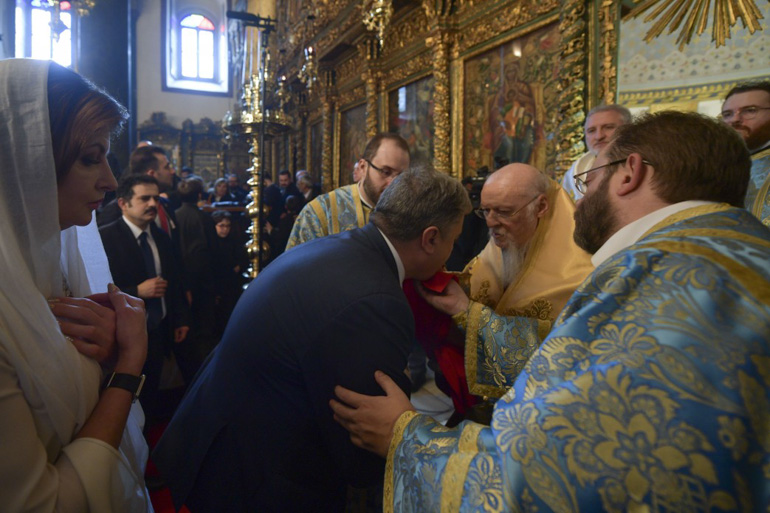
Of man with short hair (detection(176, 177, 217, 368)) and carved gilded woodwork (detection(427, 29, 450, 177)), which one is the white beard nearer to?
man with short hair (detection(176, 177, 217, 368))

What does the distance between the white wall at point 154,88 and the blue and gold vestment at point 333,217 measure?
1844 cm

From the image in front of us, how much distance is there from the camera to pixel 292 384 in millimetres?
1446

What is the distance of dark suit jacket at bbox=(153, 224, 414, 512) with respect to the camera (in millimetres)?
1359

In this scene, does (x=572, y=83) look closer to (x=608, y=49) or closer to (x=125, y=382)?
(x=608, y=49)

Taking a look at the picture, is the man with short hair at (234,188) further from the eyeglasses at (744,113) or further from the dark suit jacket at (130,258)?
the eyeglasses at (744,113)

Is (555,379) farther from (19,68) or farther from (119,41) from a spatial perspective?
(119,41)

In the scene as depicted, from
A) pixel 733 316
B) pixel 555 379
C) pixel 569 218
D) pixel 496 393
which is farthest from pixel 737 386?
pixel 569 218

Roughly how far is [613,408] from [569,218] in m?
1.48

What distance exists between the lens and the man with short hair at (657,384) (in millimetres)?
804

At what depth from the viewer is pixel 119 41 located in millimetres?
11734

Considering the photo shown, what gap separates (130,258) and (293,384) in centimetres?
195

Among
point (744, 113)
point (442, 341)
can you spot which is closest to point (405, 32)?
point (744, 113)

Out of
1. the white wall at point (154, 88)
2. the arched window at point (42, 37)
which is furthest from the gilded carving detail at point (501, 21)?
the white wall at point (154, 88)

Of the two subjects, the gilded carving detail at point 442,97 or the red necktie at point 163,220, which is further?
the gilded carving detail at point 442,97
